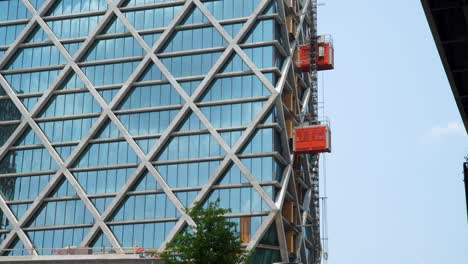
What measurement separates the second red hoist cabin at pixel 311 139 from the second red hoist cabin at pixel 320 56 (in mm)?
7462

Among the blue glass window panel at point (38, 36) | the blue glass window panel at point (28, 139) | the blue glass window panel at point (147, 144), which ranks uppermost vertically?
the blue glass window panel at point (38, 36)

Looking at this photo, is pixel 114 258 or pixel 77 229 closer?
pixel 114 258

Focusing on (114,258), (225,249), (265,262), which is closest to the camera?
(225,249)

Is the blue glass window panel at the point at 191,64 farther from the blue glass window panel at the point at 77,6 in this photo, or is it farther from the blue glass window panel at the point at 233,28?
the blue glass window panel at the point at 77,6

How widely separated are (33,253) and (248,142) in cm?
2306

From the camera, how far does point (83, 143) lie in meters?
79.4

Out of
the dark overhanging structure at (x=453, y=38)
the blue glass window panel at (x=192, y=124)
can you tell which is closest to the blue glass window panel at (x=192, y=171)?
the blue glass window panel at (x=192, y=124)

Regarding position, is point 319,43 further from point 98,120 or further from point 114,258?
point 114,258

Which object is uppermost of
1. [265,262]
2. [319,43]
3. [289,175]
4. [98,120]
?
[319,43]

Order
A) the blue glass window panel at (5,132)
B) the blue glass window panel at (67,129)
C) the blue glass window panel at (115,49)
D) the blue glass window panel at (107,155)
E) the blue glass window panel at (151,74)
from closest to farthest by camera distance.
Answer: the blue glass window panel at (107,155) → the blue glass window panel at (151,74) → the blue glass window panel at (67,129) → the blue glass window panel at (115,49) → the blue glass window panel at (5,132)

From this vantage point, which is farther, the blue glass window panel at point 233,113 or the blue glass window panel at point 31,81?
the blue glass window panel at point 31,81

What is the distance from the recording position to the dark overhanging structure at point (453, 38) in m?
26.5

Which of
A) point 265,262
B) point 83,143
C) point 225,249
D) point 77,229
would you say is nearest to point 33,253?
point 77,229

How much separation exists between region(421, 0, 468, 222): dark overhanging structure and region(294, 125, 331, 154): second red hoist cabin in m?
45.9
